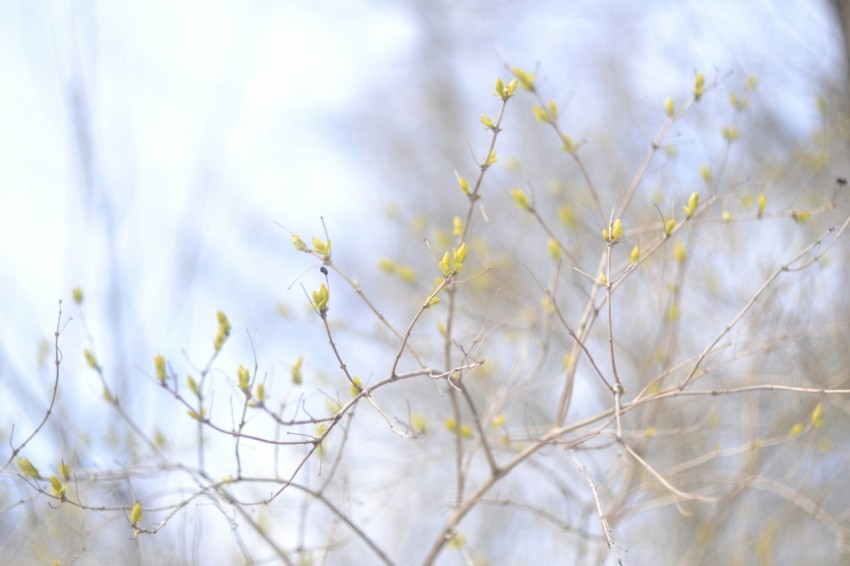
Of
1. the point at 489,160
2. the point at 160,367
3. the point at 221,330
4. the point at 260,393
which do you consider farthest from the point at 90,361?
the point at 489,160

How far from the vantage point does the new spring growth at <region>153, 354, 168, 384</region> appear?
6.86 ft

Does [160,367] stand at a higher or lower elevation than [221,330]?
lower

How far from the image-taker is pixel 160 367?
2.10 metres

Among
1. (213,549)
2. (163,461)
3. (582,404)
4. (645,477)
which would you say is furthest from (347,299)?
(163,461)

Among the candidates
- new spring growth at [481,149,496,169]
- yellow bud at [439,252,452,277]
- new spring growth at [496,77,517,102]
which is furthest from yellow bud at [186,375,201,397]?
new spring growth at [496,77,517,102]

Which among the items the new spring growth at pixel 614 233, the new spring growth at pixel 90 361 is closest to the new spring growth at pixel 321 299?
the new spring growth at pixel 614 233

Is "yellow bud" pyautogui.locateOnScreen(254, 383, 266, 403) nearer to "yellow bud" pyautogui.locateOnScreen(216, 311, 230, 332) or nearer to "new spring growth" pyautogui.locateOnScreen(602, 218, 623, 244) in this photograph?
"yellow bud" pyautogui.locateOnScreen(216, 311, 230, 332)

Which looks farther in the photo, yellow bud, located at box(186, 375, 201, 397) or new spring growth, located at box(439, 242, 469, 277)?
yellow bud, located at box(186, 375, 201, 397)

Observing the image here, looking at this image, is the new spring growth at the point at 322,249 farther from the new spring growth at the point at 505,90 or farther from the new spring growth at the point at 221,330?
the new spring growth at the point at 505,90

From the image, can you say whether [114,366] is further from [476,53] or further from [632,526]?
[476,53]

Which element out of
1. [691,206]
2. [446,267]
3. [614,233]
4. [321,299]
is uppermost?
[691,206]

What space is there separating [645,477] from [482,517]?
9.53ft

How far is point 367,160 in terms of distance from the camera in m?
8.44

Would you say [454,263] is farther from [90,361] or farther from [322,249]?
[90,361]
